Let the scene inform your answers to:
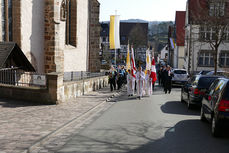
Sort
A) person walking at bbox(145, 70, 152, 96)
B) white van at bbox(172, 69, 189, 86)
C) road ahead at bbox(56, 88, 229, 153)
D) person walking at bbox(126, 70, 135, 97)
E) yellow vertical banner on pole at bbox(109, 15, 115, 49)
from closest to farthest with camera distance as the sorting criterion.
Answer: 1. road ahead at bbox(56, 88, 229, 153)
2. person walking at bbox(126, 70, 135, 97)
3. person walking at bbox(145, 70, 152, 96)
4. yellow vertical banner on pole at bbox(109, 15, 115, 49)
5. white van at bbox(172, 69, 189, 86)

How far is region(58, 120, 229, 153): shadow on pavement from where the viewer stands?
22.1ft

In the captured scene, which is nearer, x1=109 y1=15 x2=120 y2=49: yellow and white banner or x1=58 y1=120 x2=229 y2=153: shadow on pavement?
x1=58 y1=120 x2=229 y2=153: shadow on pavement

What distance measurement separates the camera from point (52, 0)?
63.6ft

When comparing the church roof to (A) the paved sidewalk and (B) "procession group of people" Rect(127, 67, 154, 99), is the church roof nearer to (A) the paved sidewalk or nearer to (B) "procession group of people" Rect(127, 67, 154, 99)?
(A) the paved sidewalk

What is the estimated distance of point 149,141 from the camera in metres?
7.46

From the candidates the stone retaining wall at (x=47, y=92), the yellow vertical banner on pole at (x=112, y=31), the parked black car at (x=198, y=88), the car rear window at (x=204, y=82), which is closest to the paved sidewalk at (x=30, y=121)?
the stone retaining wall at (x=47, y=92)

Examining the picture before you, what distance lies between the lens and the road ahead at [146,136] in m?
6.82

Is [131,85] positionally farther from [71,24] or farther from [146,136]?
[146,136]

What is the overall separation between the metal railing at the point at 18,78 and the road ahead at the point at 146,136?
4.46 meters

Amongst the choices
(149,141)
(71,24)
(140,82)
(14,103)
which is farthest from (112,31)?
(149,141)

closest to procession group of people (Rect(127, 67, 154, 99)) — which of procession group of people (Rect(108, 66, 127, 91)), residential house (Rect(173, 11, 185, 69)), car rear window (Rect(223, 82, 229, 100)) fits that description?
procession group of people (Rect(108, 66, 127, 91))

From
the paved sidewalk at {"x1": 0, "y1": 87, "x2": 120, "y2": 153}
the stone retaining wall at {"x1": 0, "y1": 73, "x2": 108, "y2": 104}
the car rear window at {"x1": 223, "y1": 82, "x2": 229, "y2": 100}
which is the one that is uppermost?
the car rear window at {"x1": 223, "y1": 82, "x2": 229, "y2": 100}

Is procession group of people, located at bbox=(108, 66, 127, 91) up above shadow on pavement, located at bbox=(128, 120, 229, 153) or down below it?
above

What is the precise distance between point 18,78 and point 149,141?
9045 millimetres
